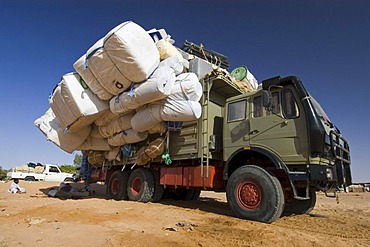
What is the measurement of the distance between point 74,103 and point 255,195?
486 cm

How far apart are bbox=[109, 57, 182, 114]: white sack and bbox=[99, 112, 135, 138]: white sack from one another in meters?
0.59

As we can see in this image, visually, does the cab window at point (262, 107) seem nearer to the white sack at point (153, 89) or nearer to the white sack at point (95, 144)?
the white sack at point (153, 89)

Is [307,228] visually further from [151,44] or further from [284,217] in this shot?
[151,44]

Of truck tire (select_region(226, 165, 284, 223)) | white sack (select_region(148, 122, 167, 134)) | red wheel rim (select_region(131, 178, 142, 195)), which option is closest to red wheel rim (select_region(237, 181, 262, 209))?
truck tire (select_region(226, 165, 284, 223))

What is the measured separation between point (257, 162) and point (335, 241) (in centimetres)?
233

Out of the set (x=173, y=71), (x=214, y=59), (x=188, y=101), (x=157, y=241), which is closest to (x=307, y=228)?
(x=157, y=241)

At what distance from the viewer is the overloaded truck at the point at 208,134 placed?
16.6 ft

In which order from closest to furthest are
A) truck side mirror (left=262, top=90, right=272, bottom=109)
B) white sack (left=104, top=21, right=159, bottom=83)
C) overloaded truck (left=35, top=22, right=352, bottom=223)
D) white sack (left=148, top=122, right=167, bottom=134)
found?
overloaded truck (left=35, top=22, right=352, bottom=223) < truck side mirror (left=262, top=90, right=272, bottom=109) < white sack (left=104, top=21, right=159, bottom=83) < white sack (left=148, top=122, right=167, bottom=134)

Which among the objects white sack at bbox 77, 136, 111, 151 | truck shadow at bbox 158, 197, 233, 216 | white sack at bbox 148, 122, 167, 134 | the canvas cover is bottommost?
truck shadow at bbox 158, 197, 233, 216

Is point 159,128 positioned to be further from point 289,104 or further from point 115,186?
point 289,104

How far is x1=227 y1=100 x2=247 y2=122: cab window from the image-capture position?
621cm

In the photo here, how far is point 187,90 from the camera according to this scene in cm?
622

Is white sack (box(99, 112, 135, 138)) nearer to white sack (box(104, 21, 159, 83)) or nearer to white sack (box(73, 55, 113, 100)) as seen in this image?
white sack (box(73, 55, 113, 100))

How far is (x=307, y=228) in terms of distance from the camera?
4.70 metres
